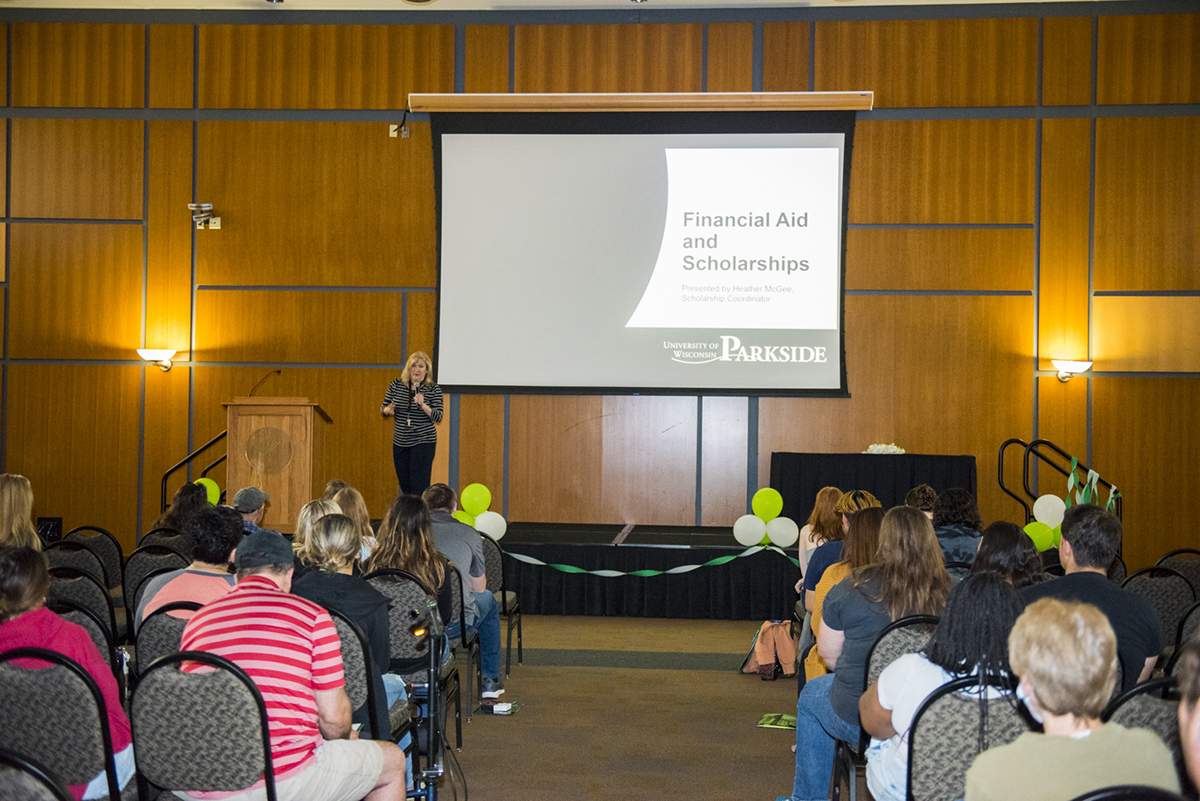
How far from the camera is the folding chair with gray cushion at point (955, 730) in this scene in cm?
194

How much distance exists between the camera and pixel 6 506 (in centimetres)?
404

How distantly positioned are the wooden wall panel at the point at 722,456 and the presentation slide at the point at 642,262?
0.32 m

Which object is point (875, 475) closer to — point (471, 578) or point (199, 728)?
point (471, 578)

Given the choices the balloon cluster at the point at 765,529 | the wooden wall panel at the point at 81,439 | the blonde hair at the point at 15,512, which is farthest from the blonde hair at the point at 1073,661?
the wooden wall panel at the point at 81,439

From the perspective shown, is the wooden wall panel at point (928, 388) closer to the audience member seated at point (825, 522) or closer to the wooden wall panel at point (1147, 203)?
the wooden wall panel at point (1147, 203)

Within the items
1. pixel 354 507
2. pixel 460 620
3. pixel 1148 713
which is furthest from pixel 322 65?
pixel 1148 713

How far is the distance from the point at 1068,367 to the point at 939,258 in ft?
4.84

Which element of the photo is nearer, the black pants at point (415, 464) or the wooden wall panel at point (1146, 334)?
the black pants at point (415, 464)

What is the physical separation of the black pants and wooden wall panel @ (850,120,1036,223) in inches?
175

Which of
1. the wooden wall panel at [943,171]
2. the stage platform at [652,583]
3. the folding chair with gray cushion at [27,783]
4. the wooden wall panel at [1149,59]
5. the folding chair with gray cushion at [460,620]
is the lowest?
the stage platform at [652,583]

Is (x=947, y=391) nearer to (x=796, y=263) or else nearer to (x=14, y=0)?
(x=796, y=263)

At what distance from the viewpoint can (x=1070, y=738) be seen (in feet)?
5.04

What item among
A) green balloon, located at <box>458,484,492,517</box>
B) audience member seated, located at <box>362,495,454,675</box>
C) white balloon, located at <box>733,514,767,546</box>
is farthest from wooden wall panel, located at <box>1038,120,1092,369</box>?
audience member seated, located at <box>362,495,454,675</box>

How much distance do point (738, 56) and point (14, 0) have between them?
688 centimetres
